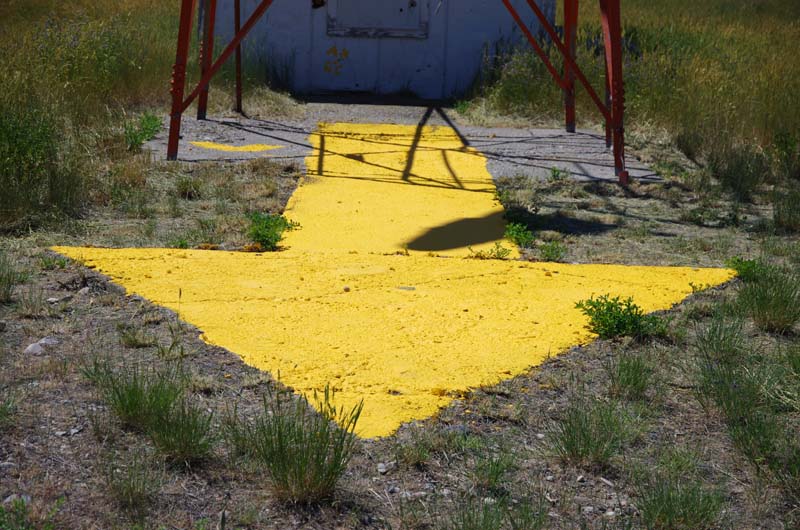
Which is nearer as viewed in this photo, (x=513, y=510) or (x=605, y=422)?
(x=513, y=510)

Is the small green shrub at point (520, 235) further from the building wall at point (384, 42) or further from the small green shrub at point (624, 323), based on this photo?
the building wall at point (384, 42)

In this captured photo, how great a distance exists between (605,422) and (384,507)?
1040mm

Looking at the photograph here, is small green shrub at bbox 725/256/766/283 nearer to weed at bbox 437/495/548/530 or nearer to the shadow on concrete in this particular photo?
the shadow on concrete

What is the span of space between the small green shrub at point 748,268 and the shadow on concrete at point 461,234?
1.75 m

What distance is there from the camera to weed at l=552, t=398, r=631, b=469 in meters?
3.89

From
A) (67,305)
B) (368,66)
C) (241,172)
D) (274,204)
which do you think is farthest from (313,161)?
(368,66)

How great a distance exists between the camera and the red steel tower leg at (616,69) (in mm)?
9766

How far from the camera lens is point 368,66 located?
655 inches

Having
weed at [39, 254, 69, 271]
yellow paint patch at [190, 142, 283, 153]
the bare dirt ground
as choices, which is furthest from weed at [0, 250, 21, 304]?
yellow paint patch at [190, 142, 283, 153]

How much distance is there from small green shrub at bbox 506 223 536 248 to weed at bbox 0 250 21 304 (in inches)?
136

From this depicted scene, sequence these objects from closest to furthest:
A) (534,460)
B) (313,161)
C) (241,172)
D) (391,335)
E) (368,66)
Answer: (534,460) → (391,335) → (241,172) → (313,161) → (368,66)

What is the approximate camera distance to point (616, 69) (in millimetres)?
9773

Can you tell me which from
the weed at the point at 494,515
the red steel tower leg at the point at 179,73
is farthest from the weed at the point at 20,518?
the red steel tower leg at the point at 179,73

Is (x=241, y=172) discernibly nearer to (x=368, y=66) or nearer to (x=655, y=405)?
(x=655, y=405)
